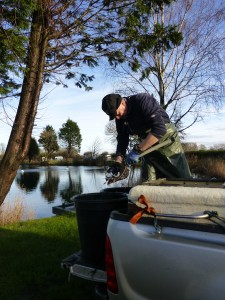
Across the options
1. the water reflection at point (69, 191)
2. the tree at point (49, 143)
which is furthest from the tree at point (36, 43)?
the tree at point (49, 143)

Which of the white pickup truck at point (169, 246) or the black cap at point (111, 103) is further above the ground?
the black cap at point (111, 103)

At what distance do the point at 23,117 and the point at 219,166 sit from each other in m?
→ 18.0

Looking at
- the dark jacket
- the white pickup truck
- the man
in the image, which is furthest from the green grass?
the white pickup truck

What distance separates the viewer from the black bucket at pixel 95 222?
319cm

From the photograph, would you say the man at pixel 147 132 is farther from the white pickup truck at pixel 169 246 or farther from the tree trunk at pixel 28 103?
the tree trunk at pixel 28 103

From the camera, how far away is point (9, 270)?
4844 millimetres

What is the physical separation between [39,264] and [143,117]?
255 centimetres

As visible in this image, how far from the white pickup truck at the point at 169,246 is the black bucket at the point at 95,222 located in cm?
77

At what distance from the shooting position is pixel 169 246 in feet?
6.57

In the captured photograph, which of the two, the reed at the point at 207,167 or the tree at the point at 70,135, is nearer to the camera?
the reed at the point at 207,167

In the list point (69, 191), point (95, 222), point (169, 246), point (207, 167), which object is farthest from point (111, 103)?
point (207, 167)

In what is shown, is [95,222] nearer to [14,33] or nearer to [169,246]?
[169,246]

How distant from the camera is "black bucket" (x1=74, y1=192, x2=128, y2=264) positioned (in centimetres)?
319

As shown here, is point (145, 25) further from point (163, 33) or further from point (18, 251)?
point (18, 251)
